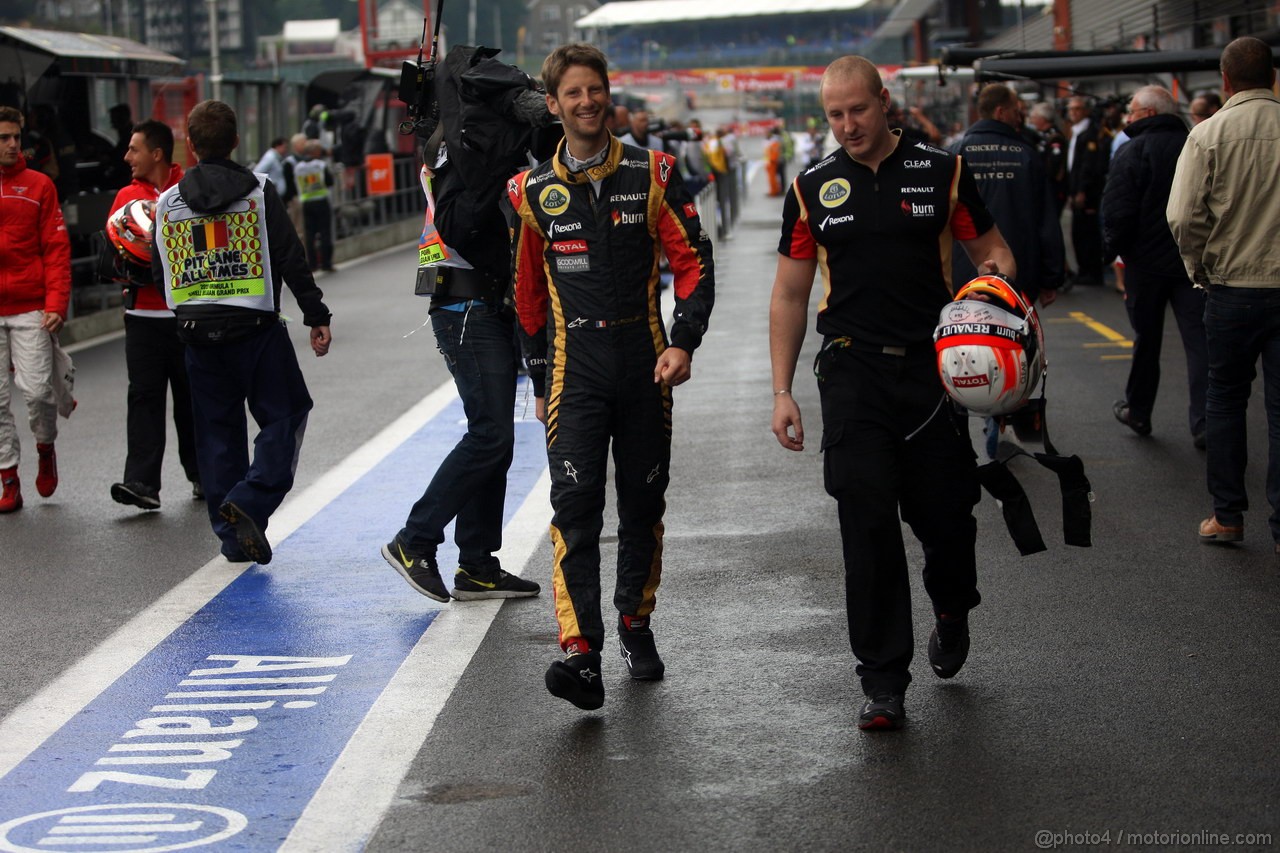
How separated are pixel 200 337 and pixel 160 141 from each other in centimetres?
177

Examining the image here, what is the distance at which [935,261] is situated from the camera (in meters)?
5.14

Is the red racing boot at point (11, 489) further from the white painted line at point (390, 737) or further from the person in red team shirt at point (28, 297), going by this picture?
the white painted line at point (390, 737)

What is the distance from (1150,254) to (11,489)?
20.1 feet

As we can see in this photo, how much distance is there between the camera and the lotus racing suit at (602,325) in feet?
17.6

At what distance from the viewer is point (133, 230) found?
8398 mm

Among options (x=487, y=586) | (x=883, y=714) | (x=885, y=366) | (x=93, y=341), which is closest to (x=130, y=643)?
(x=487, y=586)

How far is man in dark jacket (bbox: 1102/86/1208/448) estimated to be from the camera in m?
9.52

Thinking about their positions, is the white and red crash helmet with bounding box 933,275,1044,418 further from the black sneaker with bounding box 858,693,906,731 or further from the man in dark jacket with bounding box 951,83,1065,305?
the man in dark jacket with bounding box 951,83,1065,305

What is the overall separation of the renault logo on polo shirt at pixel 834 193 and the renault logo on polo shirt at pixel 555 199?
2.62 ft
